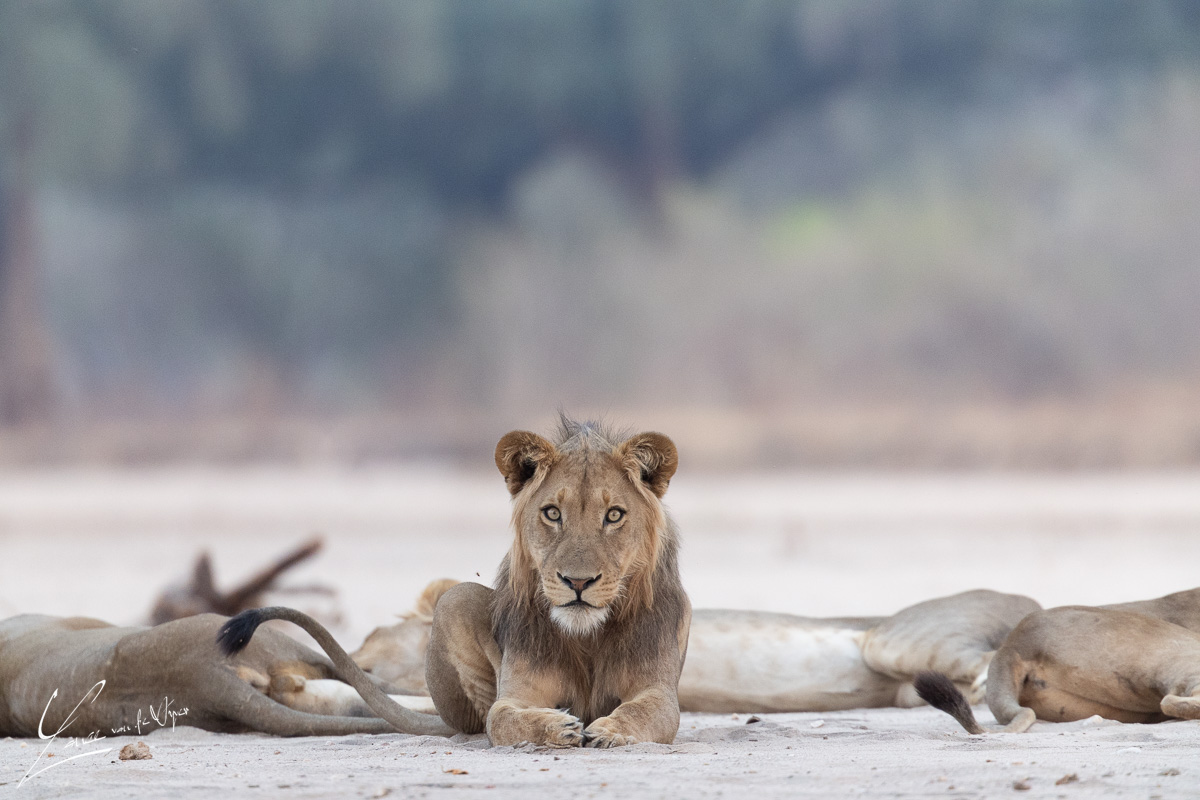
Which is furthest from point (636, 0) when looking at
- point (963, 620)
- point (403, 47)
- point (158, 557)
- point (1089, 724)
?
point (1089, 724)

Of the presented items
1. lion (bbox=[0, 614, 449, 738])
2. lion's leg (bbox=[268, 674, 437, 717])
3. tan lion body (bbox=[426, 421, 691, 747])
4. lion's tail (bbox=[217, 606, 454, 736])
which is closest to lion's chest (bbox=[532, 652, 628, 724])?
tan lion body (bbox=[426, 421, 691, 747])

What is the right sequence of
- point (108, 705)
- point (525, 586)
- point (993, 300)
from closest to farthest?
point (525, 586) < point (108, 705) < point (993, 300)

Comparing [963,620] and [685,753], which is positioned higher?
[963,620]

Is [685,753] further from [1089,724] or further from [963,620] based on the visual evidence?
[963,620]

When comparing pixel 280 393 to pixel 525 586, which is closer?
pixel 525 586

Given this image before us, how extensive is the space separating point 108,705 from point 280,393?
10.9 metres

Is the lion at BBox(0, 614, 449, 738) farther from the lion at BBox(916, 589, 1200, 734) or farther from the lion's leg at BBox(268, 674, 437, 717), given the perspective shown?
the lion at BBox(916, 589, 1200, 734)

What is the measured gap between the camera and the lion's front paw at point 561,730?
10.9ft

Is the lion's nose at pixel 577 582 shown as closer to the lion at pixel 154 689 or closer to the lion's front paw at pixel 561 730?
the lion's front paw at pixel 561 730

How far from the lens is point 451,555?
12.3 metres

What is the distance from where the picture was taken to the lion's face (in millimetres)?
3436

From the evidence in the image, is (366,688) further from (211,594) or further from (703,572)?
(703,572)

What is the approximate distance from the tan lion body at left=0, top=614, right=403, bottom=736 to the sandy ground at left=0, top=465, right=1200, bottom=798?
0.34 ft

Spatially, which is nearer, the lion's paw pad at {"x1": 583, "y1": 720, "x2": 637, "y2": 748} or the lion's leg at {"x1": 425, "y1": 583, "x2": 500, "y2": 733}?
the lion's paw pad at {"x1": 583, "y1": 720, "x2": 637, "y2": 748}
